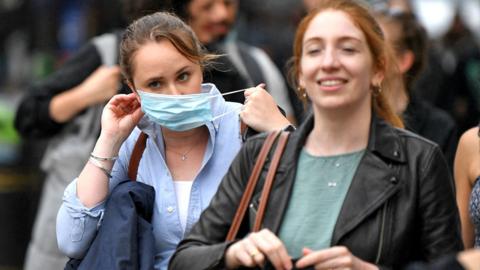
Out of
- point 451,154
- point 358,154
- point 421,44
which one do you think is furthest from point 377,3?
point 358,154

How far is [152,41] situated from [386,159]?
3.54ft

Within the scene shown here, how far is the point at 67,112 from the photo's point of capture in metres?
6.26

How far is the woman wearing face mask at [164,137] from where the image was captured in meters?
4.16

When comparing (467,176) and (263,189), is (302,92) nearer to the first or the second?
(263,189)

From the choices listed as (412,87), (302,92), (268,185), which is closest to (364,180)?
(268,185)

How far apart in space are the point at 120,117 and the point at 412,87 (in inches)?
83.3

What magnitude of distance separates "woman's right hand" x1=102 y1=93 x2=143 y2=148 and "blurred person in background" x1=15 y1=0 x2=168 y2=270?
1.33 meters

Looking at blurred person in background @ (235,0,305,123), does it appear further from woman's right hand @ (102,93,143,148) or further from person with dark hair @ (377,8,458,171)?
woman's right hand @ (102,93,143,148)

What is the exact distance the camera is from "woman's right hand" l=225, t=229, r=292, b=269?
3.47m

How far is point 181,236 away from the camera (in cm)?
413

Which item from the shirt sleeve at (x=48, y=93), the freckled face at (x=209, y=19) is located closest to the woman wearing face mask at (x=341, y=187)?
the freckled face at (x=209, y=19)

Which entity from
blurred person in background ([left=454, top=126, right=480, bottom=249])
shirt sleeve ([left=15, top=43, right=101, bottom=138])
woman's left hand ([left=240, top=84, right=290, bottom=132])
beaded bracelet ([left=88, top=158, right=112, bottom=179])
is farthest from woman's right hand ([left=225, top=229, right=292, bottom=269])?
shirt sleeve ([left=15, top=43, right=101, bottom=138])

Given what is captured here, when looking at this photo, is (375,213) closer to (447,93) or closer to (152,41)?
(152,41)

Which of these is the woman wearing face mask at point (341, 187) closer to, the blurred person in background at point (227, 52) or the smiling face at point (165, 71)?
the smiling face at point (165, 71)
